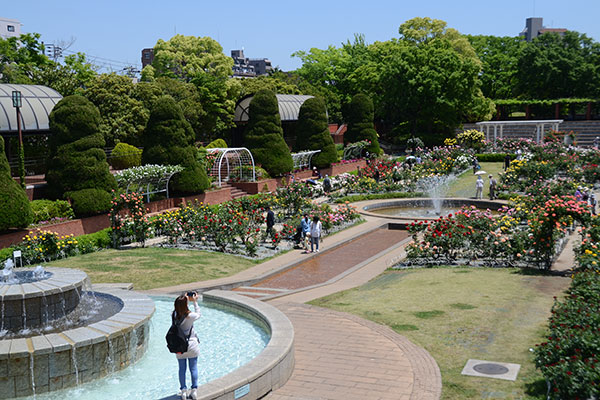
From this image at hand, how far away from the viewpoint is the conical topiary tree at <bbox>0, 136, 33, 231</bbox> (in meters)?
19.8

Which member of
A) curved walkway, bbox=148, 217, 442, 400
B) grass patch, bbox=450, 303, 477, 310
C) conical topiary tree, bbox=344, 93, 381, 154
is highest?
conical topiary tree, bbox=344, 93, 381, 154

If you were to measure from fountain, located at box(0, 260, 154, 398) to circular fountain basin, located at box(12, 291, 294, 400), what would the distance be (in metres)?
0.25

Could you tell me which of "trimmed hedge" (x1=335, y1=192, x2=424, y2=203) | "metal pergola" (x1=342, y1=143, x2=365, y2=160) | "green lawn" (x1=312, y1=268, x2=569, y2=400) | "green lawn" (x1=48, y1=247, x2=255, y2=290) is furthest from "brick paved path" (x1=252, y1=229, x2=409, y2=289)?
"metal pergola" (x1=342, y1=143, x2=365, y2=160)

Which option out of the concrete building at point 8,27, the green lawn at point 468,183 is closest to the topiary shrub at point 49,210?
the green lawn at point 468,183

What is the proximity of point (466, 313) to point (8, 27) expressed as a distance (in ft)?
322

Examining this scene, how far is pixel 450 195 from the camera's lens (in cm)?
3572

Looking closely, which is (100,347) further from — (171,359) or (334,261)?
(334,261)

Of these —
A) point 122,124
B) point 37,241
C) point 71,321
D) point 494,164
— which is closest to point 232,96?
point 122,124

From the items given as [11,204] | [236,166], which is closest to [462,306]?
[11,204]

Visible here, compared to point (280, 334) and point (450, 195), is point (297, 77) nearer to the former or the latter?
point (450, 195)

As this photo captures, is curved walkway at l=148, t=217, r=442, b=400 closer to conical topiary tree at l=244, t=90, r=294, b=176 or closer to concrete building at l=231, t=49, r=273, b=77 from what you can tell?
conical topiary tree at l=244, t=90, r=294, b=176

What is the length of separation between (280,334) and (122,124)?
28440 mm

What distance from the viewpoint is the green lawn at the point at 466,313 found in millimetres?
9578

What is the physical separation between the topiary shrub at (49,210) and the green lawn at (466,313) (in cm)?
1217
